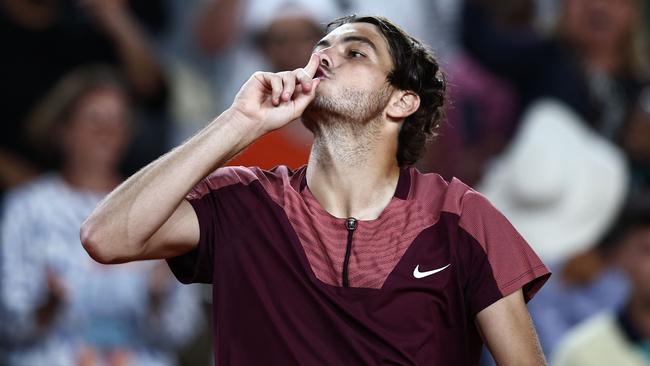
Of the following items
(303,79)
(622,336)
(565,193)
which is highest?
(303,79)

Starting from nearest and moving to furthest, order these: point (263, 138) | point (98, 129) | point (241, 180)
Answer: point (241, 180)
point (263, 138)
point (98, 129)

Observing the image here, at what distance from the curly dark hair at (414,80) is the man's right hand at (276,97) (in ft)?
0.98

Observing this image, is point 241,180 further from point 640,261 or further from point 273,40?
point 640,261

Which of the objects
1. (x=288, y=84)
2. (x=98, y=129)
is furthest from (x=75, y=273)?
(x=288, y=84)

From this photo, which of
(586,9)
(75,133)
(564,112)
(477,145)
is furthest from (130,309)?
(586,9)

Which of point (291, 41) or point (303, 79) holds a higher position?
point (291, 41)

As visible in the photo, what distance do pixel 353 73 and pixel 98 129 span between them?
2.71 m

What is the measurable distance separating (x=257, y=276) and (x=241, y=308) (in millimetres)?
84

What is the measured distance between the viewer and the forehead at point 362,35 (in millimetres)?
3158

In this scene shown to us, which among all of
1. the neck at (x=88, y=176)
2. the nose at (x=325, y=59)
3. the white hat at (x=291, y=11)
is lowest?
the neck at (x=88, y=176)

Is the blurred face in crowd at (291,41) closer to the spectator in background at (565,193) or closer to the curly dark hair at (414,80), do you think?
the spectator in background at (565,193)

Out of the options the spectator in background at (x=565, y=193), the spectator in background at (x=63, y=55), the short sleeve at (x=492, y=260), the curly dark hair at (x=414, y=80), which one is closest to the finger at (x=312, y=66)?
the curly dark hair at (x=414, y=80)

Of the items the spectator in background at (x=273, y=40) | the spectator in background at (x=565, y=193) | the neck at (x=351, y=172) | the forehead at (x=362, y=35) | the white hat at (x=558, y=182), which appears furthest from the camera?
the white hat at (x=558, y=182)

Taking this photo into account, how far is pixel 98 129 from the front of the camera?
5.57 meters
